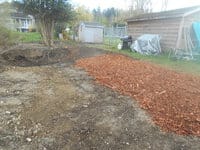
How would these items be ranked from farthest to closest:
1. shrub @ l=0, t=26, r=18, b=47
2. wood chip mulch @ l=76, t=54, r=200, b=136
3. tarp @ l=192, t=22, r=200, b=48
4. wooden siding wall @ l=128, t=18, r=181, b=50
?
shrub @ l=0, t=26, r=18, b=47
wooden siding wall @ l=128, t=18, r=181, b=50
tarp @ l=192, t=22, r=200, b=48
wood chip mulch @ l=76, t=54, r=200, b=136

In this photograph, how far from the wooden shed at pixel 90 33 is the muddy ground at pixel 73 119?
19.1 meters

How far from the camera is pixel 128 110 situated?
562 cm

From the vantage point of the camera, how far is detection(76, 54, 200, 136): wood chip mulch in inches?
199

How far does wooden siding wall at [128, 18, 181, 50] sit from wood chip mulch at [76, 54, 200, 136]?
5718 mm

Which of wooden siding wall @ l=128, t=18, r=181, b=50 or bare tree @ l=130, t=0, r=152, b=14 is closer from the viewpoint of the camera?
wooden siding wall @ l=128, t=18, r=181, b=50

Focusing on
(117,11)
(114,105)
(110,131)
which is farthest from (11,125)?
(117,11)

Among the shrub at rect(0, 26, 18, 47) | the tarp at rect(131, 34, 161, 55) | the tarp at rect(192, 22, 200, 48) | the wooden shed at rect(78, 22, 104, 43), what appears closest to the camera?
the tarp at rect(192, 22, 200, 48)

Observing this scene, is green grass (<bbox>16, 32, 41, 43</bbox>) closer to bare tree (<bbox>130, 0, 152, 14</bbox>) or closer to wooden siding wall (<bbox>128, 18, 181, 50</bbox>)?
wooden siding wall (<bbox>128, 18, 181, 50</bbox>)

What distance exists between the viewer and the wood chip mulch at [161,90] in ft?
16.6

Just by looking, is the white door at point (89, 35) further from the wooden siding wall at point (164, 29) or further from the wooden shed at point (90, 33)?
the wooden siding wall at point (164, 29)

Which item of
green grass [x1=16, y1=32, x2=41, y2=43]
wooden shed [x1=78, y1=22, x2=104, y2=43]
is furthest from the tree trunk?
wooden shed [x1=78, y1=22, x2=104, y2=43]

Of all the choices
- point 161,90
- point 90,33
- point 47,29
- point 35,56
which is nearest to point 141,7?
point 90,33

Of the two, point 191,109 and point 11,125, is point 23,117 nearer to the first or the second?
point 11,125

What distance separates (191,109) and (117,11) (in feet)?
160
